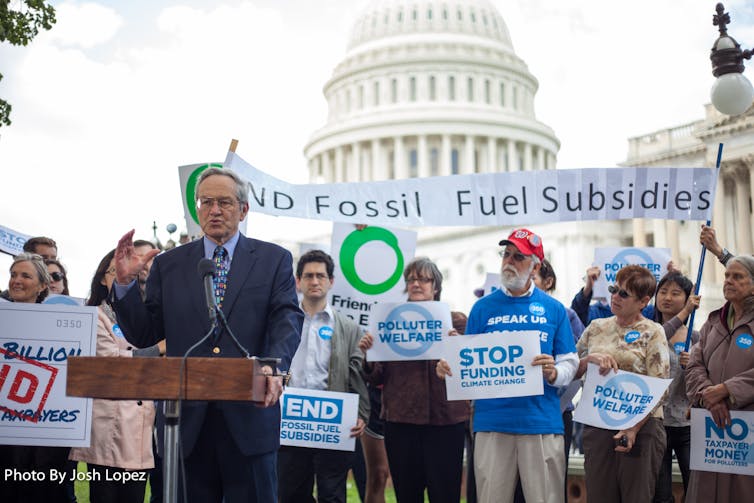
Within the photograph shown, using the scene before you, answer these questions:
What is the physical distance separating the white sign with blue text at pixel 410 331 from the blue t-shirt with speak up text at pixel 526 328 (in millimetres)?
1066

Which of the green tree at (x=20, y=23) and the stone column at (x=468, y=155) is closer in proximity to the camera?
the green tree at (x=20, y=23)

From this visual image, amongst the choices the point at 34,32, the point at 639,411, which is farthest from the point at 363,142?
the point at 639,411

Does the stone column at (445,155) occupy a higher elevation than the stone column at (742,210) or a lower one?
higher

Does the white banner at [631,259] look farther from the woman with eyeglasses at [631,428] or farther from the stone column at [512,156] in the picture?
the stone column at [512,156]

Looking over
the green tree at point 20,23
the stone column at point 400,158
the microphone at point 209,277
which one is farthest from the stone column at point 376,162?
the microphone at point 209,277

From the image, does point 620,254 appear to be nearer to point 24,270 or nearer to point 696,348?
point 696,348

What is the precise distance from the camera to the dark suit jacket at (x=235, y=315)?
4336 millimetres

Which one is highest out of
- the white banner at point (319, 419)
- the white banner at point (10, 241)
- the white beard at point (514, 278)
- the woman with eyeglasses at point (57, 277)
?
the white banner at point (10, 241)

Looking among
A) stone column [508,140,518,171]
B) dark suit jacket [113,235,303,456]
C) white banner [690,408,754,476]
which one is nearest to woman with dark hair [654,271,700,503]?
white banner [690,408,754,476]

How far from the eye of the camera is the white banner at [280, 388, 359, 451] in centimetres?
684

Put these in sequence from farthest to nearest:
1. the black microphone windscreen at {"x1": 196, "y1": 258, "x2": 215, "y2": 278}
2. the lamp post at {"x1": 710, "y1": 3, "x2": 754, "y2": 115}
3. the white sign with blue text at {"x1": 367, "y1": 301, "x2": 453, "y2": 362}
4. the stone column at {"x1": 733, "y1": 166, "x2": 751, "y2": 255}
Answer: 1. the stone column at {"x1": 733, "y1": 166, "x2": 751, "y2": 255}
2. the lamp post at {"x1": 710, "y1": 3, "x2": 754, "y2": 115}
3. the white sign with blue text at {"x1": 367, "y1": 301, "x2": 453, "y2": 362}
4. the black microphone windscreen at {"x1": 196, "y1": 258, "x2": 215, "y2": 278}

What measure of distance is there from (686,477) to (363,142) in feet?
248

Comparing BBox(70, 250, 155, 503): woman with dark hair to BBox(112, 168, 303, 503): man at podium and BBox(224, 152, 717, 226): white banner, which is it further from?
BBox(224, 152, 717, 226): white banner

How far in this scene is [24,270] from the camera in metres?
6.43
